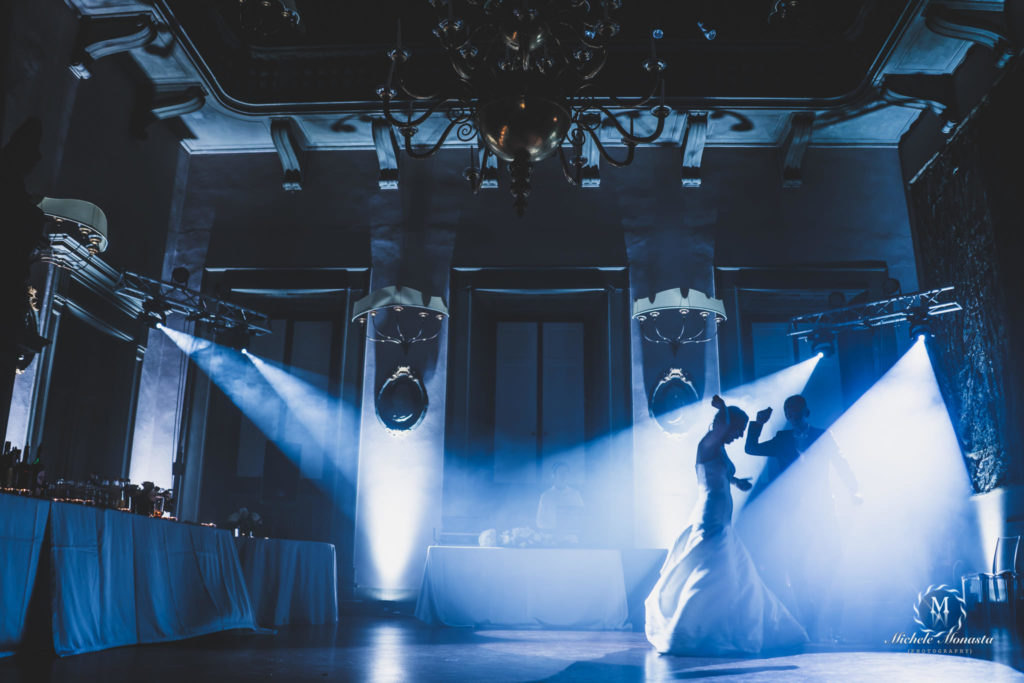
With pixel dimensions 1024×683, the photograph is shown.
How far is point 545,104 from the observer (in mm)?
3527

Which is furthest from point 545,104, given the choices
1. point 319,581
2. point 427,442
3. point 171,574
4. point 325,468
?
point 325,468

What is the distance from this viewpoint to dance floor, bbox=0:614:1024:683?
3193 millimetres

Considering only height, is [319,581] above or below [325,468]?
below

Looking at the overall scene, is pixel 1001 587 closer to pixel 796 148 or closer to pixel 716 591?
pixel 716 591

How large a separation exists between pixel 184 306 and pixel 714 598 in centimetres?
575

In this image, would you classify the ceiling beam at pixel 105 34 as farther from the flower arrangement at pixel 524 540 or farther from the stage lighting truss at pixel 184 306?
the flower arrangement at pixel 524 540

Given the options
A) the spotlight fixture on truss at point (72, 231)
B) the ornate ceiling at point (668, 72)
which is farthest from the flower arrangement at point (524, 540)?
the ornate ceiling at point (668, 72)

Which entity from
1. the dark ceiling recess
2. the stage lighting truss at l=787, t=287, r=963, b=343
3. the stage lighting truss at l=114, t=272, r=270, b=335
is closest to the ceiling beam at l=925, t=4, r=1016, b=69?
the dark ceiling recess

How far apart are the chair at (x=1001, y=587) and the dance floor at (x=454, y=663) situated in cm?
162

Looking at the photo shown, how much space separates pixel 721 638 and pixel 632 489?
3.55 meters

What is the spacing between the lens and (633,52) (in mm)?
8102

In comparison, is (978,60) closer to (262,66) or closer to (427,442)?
(427,442)

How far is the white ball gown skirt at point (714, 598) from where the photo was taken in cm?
427

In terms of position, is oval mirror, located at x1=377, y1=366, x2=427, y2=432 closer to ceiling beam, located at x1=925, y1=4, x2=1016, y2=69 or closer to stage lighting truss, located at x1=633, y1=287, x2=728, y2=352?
stage lighting truss, located at x1=633, y1=287, x2=728, y2=352
